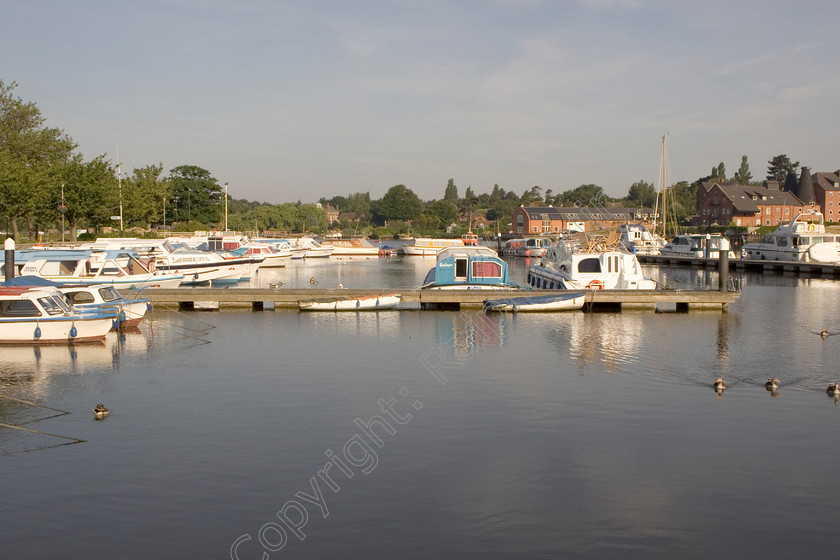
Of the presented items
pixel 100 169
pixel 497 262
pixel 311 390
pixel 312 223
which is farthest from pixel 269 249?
pixel 312 223

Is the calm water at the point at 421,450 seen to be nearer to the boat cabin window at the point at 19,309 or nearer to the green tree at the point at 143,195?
the boat cabin window at the point at 19,309

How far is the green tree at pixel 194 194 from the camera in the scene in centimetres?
12696

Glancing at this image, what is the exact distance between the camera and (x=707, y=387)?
72.2 feet

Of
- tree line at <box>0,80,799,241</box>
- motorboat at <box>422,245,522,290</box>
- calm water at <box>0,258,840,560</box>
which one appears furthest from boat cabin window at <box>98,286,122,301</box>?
tree line at <box>0,80,799,241</box>

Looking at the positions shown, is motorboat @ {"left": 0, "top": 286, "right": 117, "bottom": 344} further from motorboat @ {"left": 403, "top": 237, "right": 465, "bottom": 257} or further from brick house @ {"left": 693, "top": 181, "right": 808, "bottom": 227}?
brick house @ {"left": 693, "top": 181, "right": 808, "bottom": 227}

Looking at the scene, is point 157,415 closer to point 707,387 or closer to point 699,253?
point 707,387

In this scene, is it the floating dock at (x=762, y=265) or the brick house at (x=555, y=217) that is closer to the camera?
the floating dock at (x=762, y=265)

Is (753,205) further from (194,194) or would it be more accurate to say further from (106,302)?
(106,302)

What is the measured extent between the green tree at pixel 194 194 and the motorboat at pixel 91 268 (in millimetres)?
86486

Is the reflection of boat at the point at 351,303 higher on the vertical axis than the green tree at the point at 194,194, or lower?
lower

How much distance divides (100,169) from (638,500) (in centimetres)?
8175

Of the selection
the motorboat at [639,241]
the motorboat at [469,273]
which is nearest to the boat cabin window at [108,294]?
the motorboat at [469,273]

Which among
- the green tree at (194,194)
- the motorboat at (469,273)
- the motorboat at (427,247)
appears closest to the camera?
the motorboat at (469,273)

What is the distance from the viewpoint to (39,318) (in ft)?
86.6
